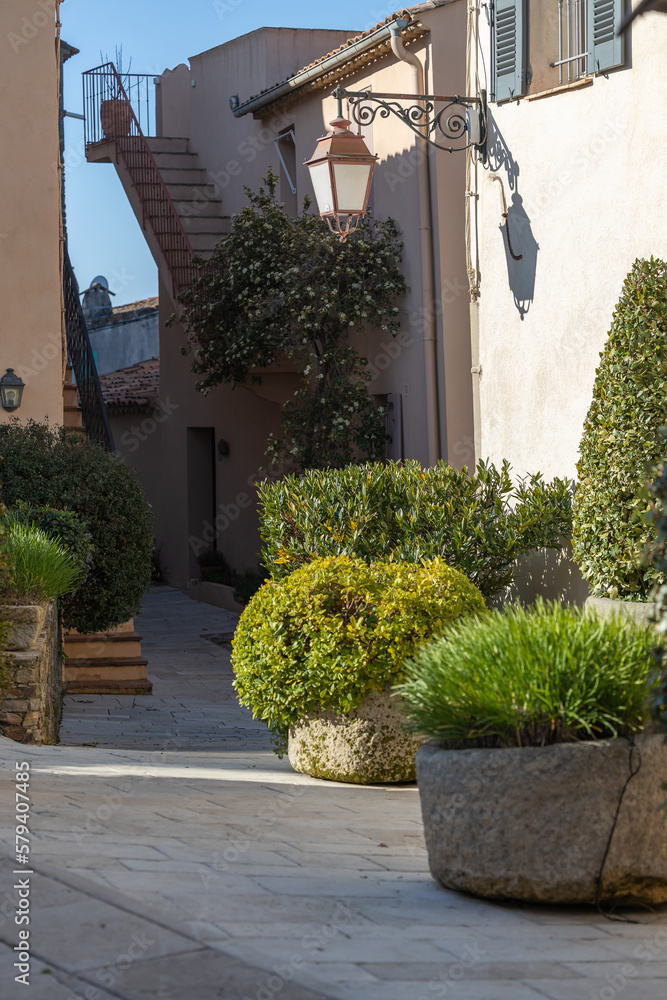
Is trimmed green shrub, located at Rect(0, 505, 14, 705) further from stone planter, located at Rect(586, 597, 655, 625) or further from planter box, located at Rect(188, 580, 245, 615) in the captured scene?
planter box, located at Rect(188, 580, 245, 615)

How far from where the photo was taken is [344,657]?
636cm

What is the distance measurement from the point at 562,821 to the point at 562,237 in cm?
529

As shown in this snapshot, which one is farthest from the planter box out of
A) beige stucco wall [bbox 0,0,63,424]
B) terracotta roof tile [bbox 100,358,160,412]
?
beige stucco wall [bbox 0,0,63,424]

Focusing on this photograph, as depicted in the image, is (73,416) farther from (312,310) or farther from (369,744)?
(369,744)

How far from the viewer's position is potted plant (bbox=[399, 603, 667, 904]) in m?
3.95

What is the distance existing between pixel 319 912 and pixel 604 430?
380cm

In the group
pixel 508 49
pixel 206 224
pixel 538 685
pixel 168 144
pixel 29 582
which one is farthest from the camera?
pixel 168 144

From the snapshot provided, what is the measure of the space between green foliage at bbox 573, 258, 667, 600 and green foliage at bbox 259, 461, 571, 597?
933mm

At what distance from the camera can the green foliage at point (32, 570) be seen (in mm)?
8414

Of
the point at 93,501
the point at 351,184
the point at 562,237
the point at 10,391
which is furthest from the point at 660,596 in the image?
the point at 10,391

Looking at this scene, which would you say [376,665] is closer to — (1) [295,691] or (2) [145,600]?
(1) [295,691]

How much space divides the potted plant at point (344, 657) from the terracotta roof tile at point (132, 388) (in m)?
15.8

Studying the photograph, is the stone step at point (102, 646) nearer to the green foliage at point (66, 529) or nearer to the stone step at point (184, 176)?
the green foliage at point (66, 529)

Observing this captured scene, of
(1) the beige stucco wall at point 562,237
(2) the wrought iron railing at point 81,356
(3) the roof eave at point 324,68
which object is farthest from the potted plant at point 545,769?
(2) the wrought iron railing at point 81,356
